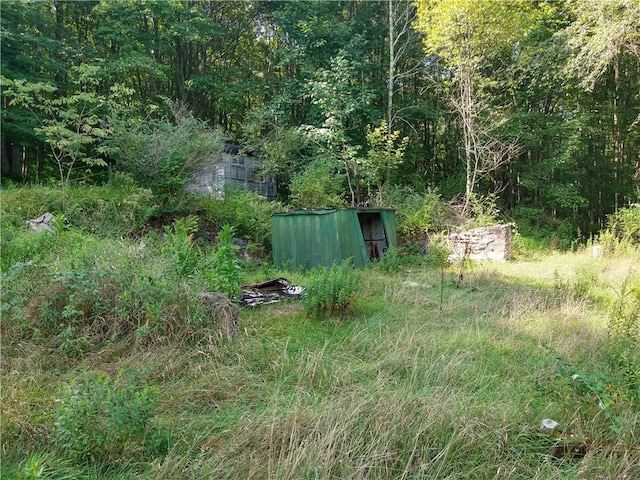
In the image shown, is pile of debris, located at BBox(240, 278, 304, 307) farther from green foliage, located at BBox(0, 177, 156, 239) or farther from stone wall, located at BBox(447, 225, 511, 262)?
stone wall, located at BBox(447, 225, 511, 262)

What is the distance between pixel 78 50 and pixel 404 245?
12.8 metres

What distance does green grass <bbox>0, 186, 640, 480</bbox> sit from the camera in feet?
6.20

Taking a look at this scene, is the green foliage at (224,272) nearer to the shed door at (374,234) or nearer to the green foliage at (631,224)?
the shed door at (374,234)

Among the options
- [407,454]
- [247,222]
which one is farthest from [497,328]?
[247,222]

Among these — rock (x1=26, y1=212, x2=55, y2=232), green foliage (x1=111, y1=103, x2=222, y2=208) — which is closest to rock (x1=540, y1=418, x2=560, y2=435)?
rock (x1=26, y1=212, x2=55, y2=232)

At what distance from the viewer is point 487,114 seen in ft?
42.1

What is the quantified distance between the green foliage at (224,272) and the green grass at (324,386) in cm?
27

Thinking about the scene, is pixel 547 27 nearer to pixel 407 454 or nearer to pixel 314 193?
pixel 314 193

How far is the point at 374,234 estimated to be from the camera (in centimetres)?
921

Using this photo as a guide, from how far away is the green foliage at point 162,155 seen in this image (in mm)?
8734

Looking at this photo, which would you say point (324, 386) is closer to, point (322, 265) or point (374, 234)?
point (322, 265)

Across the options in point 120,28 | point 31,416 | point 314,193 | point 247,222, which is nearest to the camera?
point 31,416

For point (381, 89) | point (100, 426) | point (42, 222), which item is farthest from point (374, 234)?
point (381, 89)

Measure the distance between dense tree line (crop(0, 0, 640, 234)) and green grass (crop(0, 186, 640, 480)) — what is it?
7230mm
